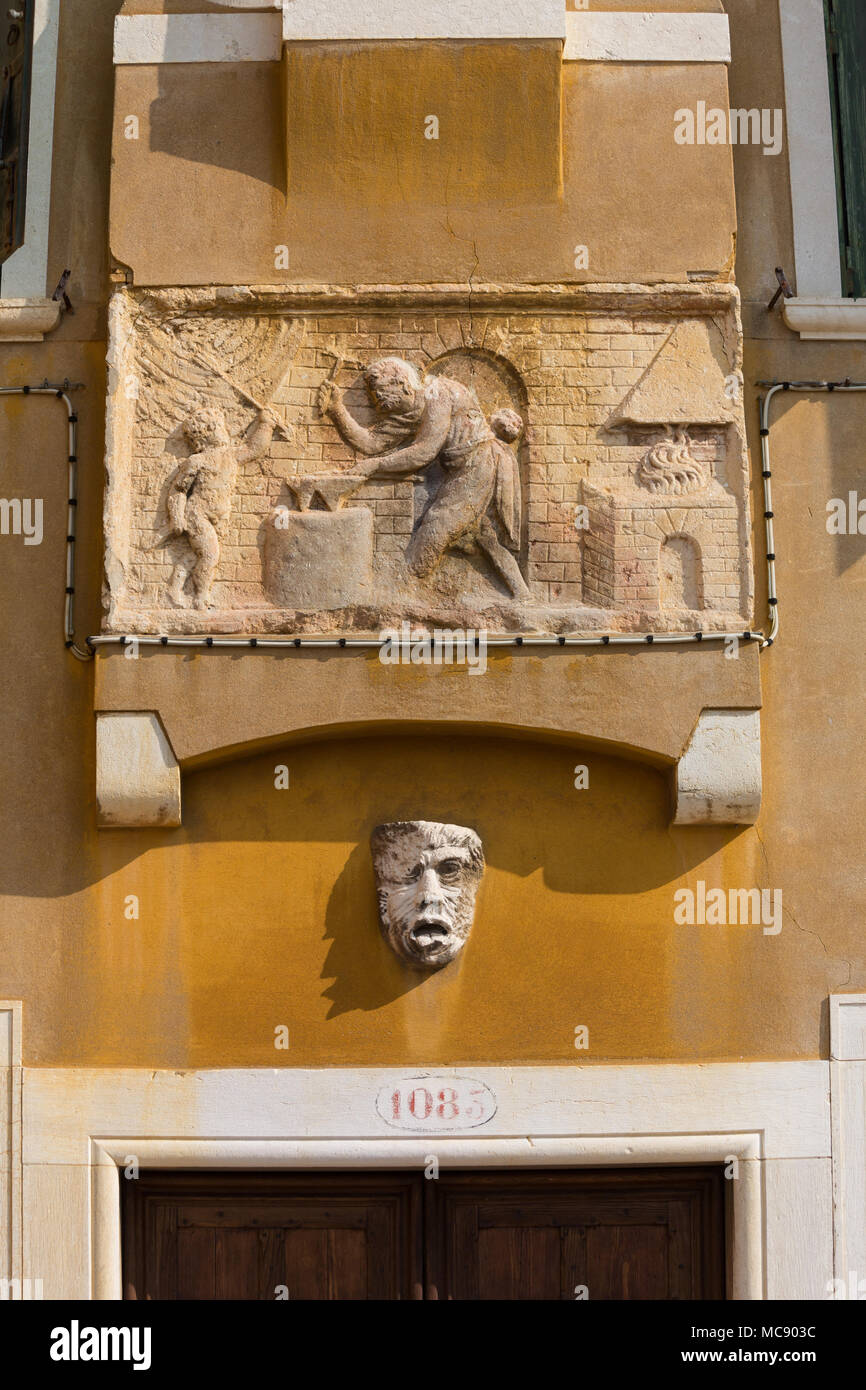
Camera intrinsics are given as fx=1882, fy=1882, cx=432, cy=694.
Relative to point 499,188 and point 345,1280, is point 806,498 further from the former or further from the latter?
point 345,1280

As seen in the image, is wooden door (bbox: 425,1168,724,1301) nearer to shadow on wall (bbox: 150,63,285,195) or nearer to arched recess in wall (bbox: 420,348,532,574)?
arched recess in wall (bbox: 420,348,532,574)

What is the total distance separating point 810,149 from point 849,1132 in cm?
403

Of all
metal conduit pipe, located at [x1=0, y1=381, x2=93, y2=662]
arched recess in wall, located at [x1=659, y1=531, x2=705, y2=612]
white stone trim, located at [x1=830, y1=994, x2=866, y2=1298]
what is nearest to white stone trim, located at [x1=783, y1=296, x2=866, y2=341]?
arched recess in wall, located at [x1=659, y1=531, x2=705, y2=612]

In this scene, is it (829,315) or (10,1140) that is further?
(829,315)

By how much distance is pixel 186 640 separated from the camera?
23.9 feet

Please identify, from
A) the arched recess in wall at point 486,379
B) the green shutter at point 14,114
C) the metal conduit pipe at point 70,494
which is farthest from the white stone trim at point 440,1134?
the green shutter at point 14,114

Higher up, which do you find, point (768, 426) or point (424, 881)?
point (768, 426)

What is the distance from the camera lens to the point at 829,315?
766 centimetres

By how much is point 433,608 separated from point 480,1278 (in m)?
2.63

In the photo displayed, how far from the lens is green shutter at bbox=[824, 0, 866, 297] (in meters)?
7.89

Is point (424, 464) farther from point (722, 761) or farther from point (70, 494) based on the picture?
point (722, 761)

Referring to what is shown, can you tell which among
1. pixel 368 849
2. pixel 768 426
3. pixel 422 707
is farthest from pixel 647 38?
pixel 368 849

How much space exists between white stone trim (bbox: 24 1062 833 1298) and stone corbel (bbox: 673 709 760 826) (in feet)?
3.45

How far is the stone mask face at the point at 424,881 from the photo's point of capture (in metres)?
7.25
